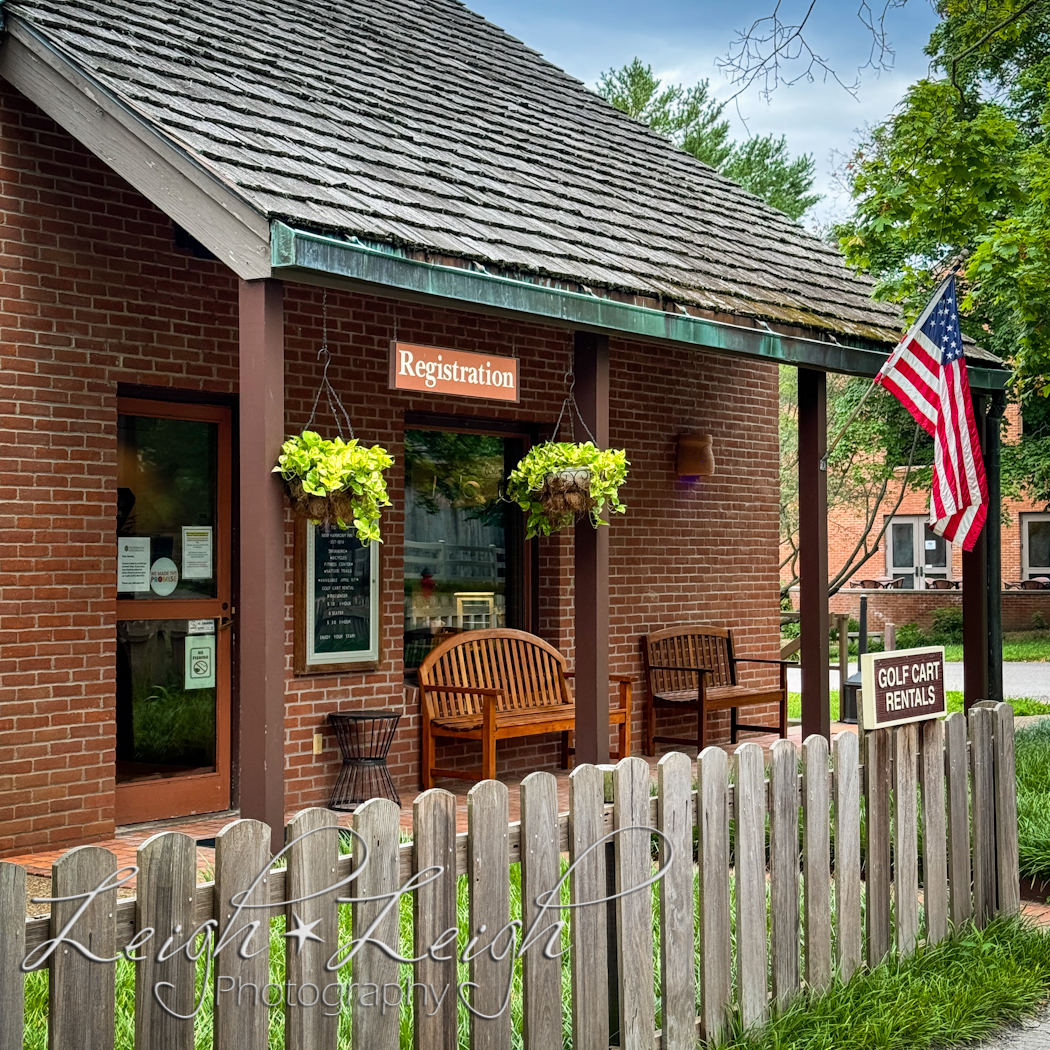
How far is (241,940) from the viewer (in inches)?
115

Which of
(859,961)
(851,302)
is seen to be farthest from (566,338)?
(859,961)

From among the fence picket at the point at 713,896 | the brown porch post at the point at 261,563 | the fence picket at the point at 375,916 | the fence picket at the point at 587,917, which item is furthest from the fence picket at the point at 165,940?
the brown porch post at the point at 261,563

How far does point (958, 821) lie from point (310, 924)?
310 centimetres

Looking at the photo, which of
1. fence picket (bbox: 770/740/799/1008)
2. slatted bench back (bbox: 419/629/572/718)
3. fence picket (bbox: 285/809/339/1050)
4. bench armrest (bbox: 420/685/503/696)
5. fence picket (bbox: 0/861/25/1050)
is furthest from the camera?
slatted bench back (bbox: 419/629/572/718)

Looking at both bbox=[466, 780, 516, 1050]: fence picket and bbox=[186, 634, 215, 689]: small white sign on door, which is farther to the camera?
bbox=[186, 634, 215, 689]: small white sign on door

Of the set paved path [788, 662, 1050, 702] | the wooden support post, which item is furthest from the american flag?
paved path [788, 662, 1050, 702]

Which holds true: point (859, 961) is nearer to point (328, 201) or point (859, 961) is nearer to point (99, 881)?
point (99, 881)

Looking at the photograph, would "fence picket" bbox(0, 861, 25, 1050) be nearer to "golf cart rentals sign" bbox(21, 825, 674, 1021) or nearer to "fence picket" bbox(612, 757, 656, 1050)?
"golf cart rentals sign" bbox(21, 825, 674, 1021)

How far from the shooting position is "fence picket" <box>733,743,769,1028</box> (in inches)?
163

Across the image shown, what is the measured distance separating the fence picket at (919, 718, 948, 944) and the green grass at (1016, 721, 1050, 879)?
1043 millimetres

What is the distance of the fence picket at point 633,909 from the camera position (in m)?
3.81

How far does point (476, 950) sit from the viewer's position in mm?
3412

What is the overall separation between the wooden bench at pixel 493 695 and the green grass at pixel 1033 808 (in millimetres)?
2646

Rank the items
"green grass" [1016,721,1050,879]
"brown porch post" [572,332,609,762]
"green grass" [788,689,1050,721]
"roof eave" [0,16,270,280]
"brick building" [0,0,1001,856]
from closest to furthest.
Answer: "roof eave" [0,16,270,280] < "brick building" [0,0,1001,856] < "green grass" [1016,721,1050,879] < "brown porch post" [572,332,609,762] < "green grass" [788,689,1050,721]
